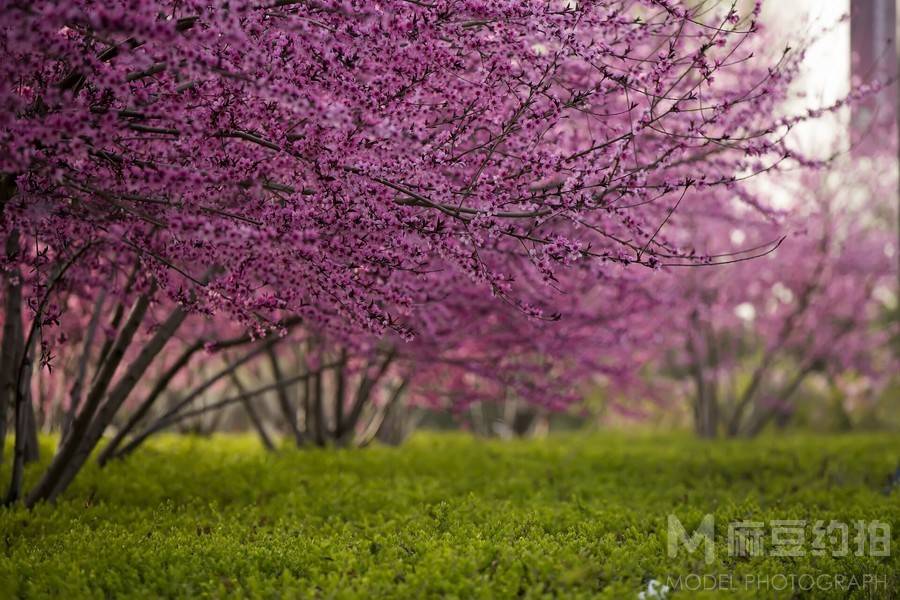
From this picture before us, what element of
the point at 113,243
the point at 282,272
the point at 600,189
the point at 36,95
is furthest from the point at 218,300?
the point at 600,189

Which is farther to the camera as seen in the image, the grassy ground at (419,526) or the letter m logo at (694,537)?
the letter m logo at (694,537)

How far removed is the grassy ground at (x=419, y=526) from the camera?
16.0 ft

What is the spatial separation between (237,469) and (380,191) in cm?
493

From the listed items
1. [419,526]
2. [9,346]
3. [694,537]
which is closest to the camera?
[694,537]

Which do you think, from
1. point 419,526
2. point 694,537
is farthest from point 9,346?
point 694,537

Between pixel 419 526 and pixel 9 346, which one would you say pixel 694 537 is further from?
pixel 9 346

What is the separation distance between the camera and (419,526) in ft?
20.3

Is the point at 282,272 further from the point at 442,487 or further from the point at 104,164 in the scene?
the point at 442,487

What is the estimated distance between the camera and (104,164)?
5172 millimetres

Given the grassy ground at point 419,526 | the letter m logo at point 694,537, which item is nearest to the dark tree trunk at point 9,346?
the grassy ground at point 419,526

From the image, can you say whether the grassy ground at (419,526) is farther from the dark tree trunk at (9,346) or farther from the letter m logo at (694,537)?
the dark tree trunk at (9,346)

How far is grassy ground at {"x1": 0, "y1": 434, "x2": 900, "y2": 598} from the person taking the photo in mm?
4871

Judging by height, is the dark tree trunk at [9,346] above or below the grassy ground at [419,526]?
above

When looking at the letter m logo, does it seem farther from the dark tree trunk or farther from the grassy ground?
the dark tree trunk
